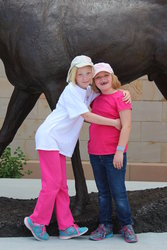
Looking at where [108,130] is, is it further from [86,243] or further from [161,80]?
[161,80]

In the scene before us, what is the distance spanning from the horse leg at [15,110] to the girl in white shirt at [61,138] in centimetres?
64

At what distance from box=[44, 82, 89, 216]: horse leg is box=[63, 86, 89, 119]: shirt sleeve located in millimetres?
339

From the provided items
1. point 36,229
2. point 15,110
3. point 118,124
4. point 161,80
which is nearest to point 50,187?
point 36,229

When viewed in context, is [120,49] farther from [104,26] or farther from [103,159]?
[103,159]

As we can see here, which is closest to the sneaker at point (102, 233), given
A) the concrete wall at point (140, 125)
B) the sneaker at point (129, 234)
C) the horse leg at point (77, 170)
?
the sneaker at point (129, 234)

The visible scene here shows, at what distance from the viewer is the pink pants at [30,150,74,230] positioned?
312 centimetres

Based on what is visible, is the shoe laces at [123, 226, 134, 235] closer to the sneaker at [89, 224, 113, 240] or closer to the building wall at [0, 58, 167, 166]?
the sneaker at [89, 224, 113, 240]

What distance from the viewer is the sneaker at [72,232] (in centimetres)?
325

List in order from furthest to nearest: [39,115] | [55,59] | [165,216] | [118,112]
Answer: [39,115] → [165,216] → [55,59] → [118,112]

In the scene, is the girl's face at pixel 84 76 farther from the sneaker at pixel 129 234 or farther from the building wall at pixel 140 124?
the building wall at pixel 140 124

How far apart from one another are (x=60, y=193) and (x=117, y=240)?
0.48m

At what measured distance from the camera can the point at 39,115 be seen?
7.10 metres

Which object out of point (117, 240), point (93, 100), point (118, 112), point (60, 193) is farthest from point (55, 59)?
point (117, 240)

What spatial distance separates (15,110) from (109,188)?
1.00 m
